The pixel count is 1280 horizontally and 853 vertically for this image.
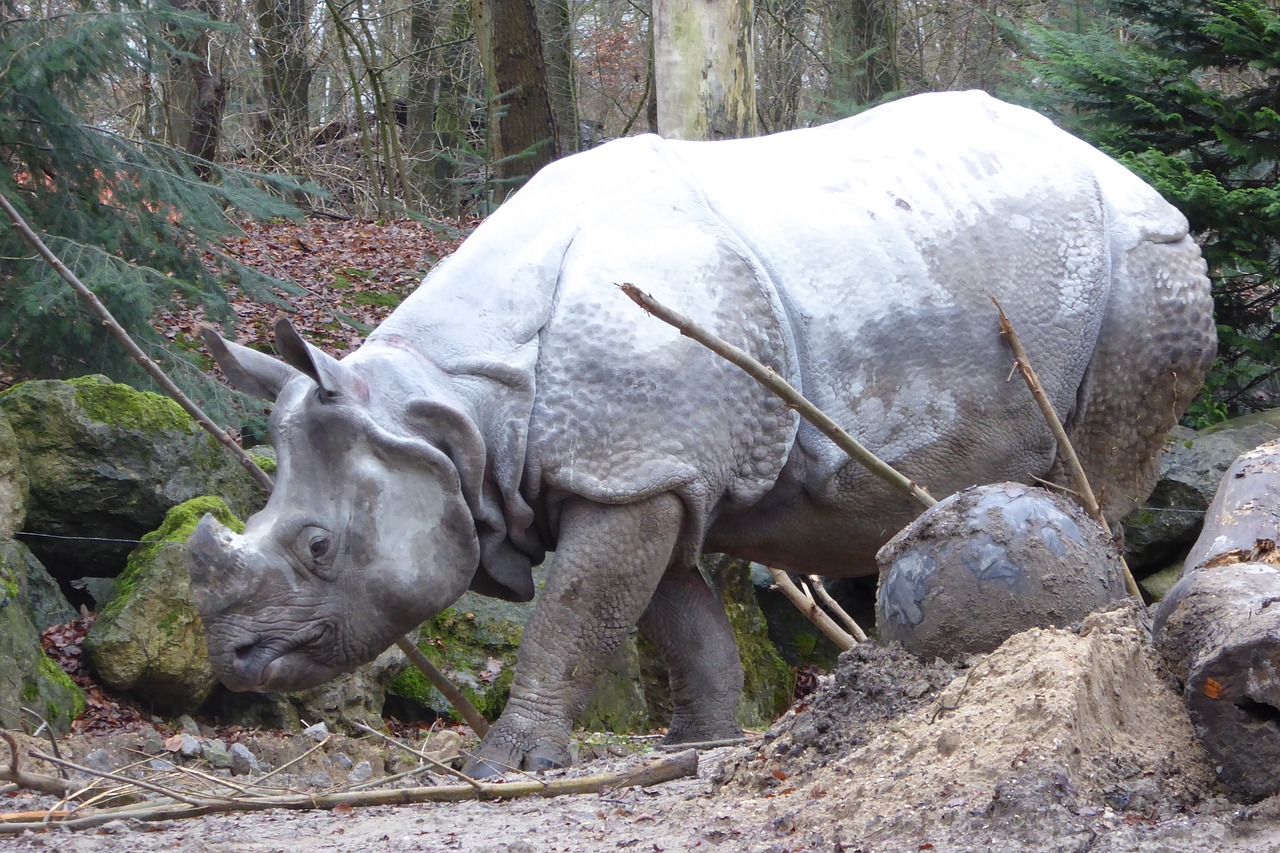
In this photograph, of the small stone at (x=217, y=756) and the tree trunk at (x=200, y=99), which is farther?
the tree trunk at (x=200, y=99)

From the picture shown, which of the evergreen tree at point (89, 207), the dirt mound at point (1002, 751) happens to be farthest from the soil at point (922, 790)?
the evergreen tree at point (89, 207)

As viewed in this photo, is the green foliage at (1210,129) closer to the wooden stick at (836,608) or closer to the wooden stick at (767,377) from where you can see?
the wooden stick at (836,608)

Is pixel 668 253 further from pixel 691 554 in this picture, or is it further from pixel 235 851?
pixel 235 851

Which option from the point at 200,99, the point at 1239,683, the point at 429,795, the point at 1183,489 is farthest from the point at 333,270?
the point at 1239,683

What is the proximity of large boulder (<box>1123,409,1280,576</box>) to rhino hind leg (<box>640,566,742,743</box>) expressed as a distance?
355cm

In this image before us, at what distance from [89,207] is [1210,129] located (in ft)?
22.0

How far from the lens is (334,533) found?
4531 millimetres

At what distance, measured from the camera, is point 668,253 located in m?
4.87

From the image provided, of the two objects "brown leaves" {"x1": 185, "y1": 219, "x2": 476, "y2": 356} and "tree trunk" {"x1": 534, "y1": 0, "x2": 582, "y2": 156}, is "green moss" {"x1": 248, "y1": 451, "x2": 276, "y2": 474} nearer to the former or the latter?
"brown leaves" {"x1": 185, "y1": 219, "x2": 476, "y2": 356}

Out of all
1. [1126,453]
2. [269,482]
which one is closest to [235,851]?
[269,482]

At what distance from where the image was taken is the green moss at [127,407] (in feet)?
22.7

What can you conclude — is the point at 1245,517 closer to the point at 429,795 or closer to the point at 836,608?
the point at 429,795

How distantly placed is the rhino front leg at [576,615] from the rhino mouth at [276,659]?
61 cm

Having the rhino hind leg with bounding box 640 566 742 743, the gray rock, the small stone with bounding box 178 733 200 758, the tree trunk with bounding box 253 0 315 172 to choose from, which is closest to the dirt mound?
the rhino hind leg with bounding box 640 566 742 743
